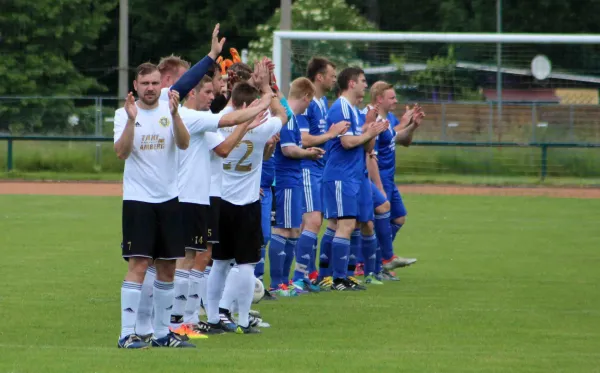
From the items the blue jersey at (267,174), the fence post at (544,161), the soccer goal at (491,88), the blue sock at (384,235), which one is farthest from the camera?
the fence post at (544,161)

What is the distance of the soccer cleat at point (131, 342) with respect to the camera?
8648mm

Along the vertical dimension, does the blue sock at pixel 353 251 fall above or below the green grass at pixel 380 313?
above

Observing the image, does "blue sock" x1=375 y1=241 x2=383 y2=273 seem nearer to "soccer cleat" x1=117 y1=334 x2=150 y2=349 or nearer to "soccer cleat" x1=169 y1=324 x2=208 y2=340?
"soccer cleat" x1=169 y1=324 x2=208 y2=340

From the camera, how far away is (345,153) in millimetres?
12641

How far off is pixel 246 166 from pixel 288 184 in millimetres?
2321

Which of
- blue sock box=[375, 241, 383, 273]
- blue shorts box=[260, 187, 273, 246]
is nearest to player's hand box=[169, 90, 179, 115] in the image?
blue shorts box=[260, 187, 273, 246]

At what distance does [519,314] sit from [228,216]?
9.11 ft

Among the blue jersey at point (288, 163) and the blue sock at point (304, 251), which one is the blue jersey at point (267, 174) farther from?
the blue sock at point (304, 251)

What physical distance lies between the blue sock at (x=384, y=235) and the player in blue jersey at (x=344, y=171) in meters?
1.14

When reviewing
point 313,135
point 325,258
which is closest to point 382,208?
point 325,258

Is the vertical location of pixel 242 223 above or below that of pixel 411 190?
above

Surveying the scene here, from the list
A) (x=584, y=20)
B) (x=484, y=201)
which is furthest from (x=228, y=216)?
(x=584, y=20)

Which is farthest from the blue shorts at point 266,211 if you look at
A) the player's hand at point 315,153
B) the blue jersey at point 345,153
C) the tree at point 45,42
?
the tree at point 45,42

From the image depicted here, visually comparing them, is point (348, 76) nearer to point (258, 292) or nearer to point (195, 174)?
point (258, 292)
